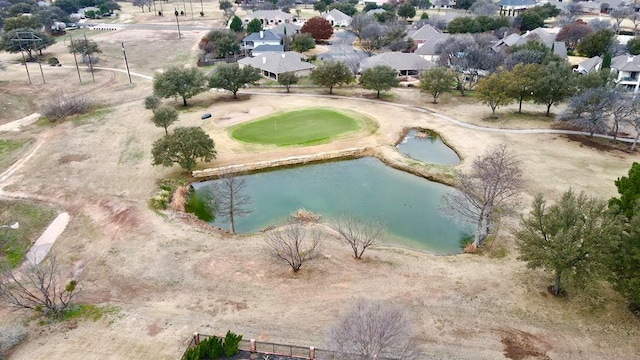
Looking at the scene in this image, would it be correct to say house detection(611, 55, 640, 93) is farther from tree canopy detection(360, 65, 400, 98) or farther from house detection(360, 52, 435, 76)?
tree canopy detection(360, 65, 400, 98)

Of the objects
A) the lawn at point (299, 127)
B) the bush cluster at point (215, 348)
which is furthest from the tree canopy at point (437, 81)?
the bush cluster at point (215, 348)

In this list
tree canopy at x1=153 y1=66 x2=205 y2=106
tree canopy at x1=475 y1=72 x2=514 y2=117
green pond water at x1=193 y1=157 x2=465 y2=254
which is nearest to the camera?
green pond water at x1=193 y1=157 x2=465 y2=254

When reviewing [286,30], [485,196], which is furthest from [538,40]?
[485,196]

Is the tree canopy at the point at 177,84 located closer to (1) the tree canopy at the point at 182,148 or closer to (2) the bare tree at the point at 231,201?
(1) the tree canopy at the point at 182,148

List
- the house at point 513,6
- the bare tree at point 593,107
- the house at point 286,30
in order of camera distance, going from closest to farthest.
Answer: the bare tree at point 593,107 < the house at point 286,30 < the house at point 513,6

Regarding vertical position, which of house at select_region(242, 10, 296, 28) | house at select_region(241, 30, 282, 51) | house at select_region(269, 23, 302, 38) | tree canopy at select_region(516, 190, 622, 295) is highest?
house at select_region(242, 10, 296, 28)

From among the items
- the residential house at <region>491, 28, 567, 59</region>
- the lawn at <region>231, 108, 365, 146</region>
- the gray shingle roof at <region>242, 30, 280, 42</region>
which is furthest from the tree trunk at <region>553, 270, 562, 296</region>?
the gray shingle roof at <region>242, 30, 280, 42</region>
